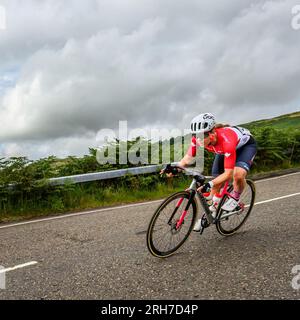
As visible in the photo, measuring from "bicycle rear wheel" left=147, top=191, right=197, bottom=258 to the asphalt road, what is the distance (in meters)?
0.17

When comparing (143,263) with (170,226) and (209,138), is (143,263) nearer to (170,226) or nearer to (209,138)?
Answer: (170,226)

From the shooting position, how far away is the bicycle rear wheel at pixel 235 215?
5965 millimetres

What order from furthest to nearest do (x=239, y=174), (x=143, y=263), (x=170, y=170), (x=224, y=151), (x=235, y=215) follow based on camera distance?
(x=235, y=215) → (x=239, y=174) → (x=224, y=151) → (x=170, y=170) → (x=143, y=263)

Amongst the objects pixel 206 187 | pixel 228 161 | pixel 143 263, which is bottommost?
pixel 143 263

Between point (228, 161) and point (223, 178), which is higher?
point (228, 161)

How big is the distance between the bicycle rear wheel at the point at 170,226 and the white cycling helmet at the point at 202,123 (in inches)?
35.9

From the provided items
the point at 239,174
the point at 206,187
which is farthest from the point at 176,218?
the point at 239,174

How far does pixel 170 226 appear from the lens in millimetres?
5363

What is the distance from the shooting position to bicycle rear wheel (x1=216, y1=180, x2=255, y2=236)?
Answer: 5.96 m

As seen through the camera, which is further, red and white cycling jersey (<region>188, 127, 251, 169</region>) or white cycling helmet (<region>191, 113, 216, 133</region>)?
red and white cycling jersey (<region>188, 127, 251, 169</region>)

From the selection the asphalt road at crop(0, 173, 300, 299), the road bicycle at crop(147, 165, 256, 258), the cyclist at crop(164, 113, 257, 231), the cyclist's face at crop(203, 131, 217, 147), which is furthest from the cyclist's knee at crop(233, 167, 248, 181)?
the asphalt road at crop(0, 173, 300, 299)

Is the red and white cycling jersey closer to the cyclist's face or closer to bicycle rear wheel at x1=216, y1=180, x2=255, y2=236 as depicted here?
the cyclist's face

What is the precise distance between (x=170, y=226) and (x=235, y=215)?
5.14ft

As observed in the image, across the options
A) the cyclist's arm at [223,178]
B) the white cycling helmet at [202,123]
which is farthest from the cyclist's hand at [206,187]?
the white cycling helmet at [202,123]
